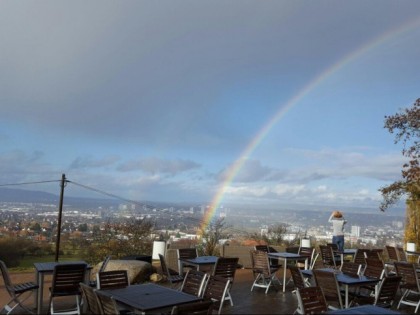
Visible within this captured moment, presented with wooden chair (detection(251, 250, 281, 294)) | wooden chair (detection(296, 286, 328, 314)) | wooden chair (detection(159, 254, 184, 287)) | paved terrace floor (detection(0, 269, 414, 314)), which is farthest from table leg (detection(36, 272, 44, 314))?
wooden chair (detection(251, 250, 281, 294))

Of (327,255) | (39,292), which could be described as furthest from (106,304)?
(327,255)

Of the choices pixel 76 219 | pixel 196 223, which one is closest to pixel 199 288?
pixel 196 223

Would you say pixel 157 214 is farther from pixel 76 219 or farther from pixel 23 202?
pixel 23 202

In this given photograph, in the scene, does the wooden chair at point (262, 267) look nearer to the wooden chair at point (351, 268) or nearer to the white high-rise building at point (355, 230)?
the wooden chair at point (351, 268)

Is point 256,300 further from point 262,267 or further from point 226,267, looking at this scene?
point 262,267

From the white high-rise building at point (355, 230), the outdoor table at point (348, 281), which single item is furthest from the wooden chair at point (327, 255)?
the white high-rise building at point (355, 230)

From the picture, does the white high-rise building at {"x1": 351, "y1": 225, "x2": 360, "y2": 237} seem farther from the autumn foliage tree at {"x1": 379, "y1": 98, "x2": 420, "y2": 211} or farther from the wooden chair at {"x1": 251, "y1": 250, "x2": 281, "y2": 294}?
the wooden chair at {"x1": 251, "y1": 250, "x2": 281, "y2": 294}

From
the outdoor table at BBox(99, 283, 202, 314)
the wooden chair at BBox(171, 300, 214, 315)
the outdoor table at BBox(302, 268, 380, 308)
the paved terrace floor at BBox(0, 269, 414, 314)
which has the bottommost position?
the paved terrace floor at BBox(0, 269, 414, 314)
